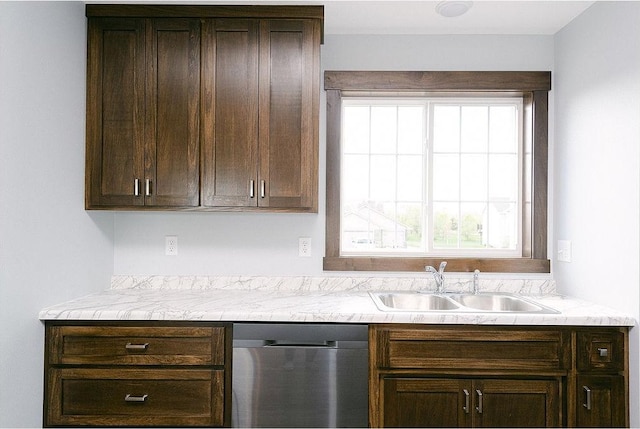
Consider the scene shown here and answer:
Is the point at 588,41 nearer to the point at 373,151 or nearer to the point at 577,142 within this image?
the point at 577,142

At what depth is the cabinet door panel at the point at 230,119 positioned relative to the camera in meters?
2.43

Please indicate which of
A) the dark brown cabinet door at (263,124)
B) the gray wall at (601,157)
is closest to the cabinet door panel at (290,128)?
the dark brown cabinet door at (263,124)

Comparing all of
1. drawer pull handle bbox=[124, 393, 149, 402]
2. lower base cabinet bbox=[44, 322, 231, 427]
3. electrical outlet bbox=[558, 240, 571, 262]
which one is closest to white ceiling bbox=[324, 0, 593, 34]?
electrical outlet bbox=[558, 240, 571, 262]

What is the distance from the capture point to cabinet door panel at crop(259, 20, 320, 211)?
2.43 metres

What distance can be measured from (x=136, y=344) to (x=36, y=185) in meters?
0.79

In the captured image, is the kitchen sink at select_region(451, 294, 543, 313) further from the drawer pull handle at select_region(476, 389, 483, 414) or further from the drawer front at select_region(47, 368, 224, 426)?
the drawer front at select_region(47, 368, 224, 426)

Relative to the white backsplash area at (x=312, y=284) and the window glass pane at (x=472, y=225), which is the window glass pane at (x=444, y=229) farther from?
the white backsplash area at (x=312, y=284)

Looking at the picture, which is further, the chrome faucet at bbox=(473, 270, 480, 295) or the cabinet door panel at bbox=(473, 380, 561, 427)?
the chrome faucet at bbox=(473, 270, 480, 295)

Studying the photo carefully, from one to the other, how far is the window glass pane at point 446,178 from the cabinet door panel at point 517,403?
117 centimetres

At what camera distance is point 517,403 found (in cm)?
208

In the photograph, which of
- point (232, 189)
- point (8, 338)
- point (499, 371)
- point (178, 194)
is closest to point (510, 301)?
point (499, 371)

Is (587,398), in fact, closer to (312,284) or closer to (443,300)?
(443,300)

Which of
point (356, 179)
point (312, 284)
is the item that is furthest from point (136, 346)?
point (356, 179)

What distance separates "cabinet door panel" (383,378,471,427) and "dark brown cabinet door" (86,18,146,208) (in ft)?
5.02
